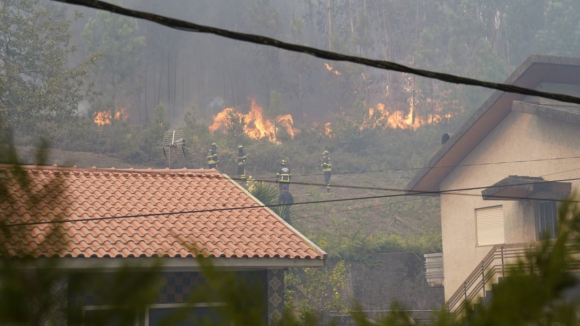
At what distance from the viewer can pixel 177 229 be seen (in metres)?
14.5

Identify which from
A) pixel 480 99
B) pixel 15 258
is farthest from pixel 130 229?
pixel 480 99

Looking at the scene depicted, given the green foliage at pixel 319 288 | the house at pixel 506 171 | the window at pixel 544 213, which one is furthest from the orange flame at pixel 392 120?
the window at pixel 544 213

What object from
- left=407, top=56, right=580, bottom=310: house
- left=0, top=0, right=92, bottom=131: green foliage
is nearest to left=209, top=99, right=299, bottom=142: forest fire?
left=0, top=0, right=92, bottom=131: green foliage

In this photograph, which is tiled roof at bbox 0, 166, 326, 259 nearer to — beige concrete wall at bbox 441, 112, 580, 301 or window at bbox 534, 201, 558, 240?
beige concrete wall at bbox 441, 112, 580, 301

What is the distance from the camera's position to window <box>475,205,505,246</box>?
22875 millimetres

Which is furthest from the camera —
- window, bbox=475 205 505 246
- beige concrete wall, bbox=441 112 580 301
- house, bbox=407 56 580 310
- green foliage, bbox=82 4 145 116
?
green foliage, bbox=82 4 145 116

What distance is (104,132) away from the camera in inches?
2280

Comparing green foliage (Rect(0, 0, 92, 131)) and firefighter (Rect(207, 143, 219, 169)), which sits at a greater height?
green foliage (Rect(0, 0, 92, 131))

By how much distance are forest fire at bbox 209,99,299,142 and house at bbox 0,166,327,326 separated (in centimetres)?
4694

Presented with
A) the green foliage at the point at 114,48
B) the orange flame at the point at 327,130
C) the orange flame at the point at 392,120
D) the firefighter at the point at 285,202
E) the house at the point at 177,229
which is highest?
the green foliage at the point at 114,48

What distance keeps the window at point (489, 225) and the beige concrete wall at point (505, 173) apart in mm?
159

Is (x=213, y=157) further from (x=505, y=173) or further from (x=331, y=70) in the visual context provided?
(x=331, y=70)

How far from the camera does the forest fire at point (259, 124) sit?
6575cm

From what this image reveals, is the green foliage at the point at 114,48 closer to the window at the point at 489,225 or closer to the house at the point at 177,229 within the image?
the window at the point at 489,225
